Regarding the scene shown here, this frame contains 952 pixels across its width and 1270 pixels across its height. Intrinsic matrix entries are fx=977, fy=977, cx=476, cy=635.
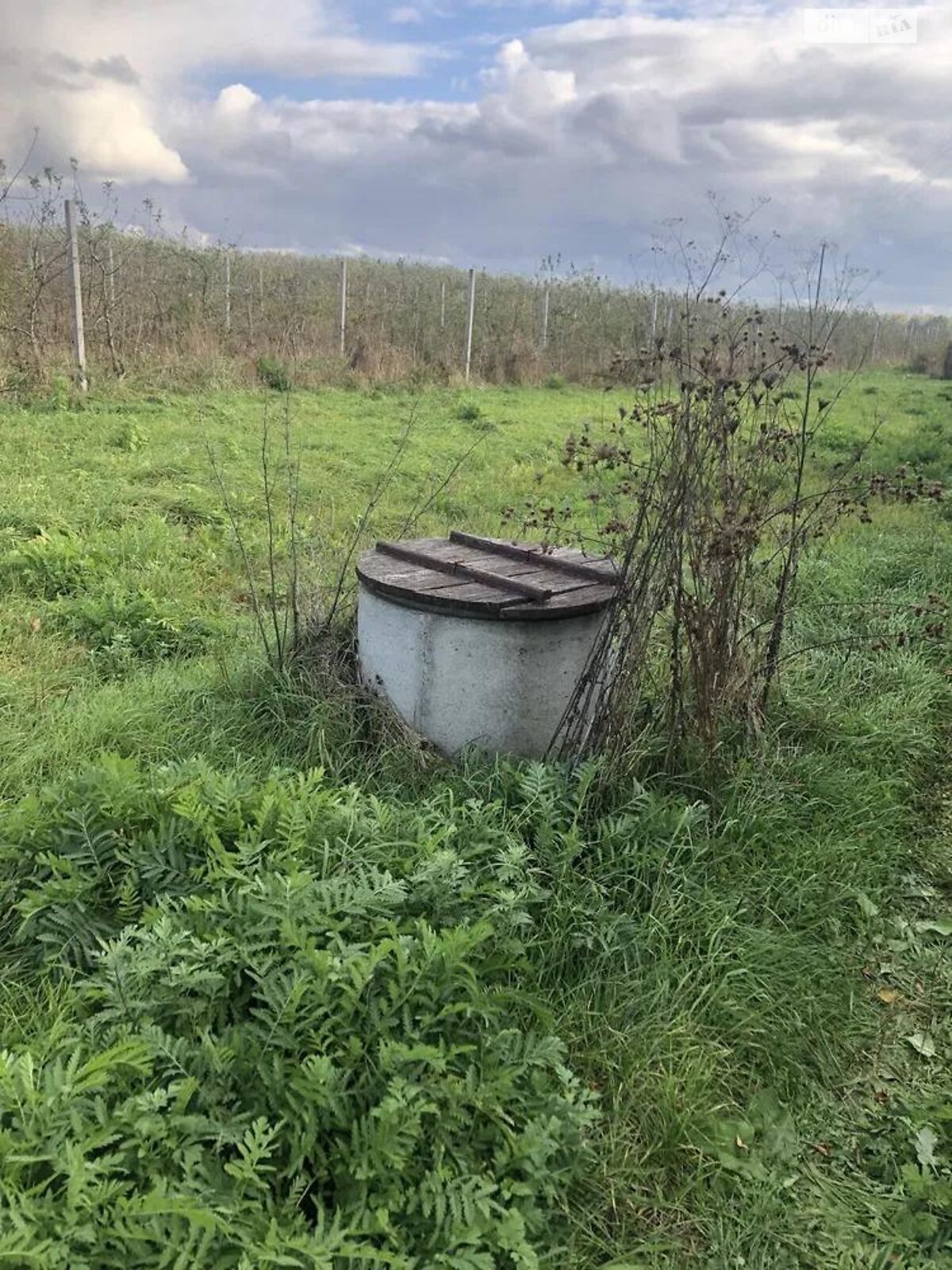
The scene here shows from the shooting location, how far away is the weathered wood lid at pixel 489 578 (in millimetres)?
3238

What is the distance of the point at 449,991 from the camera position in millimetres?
2199

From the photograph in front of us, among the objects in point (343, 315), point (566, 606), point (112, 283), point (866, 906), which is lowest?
point (866, 906)

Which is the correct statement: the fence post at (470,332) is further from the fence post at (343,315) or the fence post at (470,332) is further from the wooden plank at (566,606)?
the wooden plank at (566,606)

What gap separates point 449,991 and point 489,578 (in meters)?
1.62

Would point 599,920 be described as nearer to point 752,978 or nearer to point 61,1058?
point 752,978

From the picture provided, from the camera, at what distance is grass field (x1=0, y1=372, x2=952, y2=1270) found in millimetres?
1846

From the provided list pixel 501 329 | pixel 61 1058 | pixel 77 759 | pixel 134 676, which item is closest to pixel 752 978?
pixel 61 1058

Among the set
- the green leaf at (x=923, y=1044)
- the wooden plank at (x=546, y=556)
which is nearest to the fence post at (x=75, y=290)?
the wooden plank at (x=546, y=556)

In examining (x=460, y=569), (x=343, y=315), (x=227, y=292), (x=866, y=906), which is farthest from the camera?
(x=343, y=315)

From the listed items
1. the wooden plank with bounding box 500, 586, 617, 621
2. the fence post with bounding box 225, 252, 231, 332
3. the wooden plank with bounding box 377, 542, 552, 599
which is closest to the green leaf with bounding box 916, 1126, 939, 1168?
the wooden plank with bounding box 500, 586, 617, 621

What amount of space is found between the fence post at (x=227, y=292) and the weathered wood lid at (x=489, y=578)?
440 inches

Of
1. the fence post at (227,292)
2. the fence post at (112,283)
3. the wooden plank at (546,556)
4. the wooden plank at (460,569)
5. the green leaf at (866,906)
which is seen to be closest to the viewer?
the green leaf at (866,906)

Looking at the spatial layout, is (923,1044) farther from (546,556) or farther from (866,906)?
(546,556)

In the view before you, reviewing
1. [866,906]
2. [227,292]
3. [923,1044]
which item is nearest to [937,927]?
[866,906]
